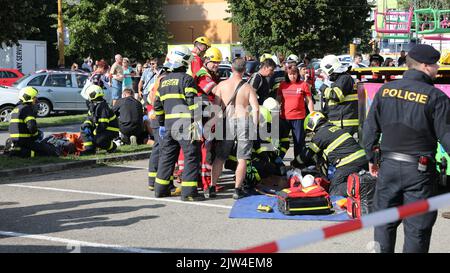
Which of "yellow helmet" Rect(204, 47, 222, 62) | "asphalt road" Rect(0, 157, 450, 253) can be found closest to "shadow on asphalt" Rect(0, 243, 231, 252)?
"asphalt road" Rect(0, 157, 450, 253)

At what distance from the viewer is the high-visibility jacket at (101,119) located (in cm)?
1212

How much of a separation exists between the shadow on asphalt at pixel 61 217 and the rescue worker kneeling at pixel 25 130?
Answer: 3194 mm

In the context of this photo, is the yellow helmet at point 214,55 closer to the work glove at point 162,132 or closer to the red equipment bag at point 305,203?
the work glove at point 162,132

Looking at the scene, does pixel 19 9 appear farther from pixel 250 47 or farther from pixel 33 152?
pixel 250 47

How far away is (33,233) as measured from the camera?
694cm

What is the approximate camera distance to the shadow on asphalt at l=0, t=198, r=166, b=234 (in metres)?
7.22

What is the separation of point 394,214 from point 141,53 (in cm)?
4356

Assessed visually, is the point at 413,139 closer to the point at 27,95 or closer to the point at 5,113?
the point at 27,95

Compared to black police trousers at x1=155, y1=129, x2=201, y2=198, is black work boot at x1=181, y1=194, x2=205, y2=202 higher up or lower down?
lower down

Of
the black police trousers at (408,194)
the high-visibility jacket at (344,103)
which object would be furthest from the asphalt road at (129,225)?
the high-visibility jacket at (344,103)

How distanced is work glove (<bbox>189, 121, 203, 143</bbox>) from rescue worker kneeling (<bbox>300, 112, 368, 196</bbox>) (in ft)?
5.43

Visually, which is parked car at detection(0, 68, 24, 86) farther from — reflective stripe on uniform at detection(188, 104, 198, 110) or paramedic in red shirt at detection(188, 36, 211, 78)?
reflective stripe on uniform at detection(188, 104, 198, 110)

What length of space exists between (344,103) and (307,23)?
20.1m

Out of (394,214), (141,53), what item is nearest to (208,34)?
(141,53)
